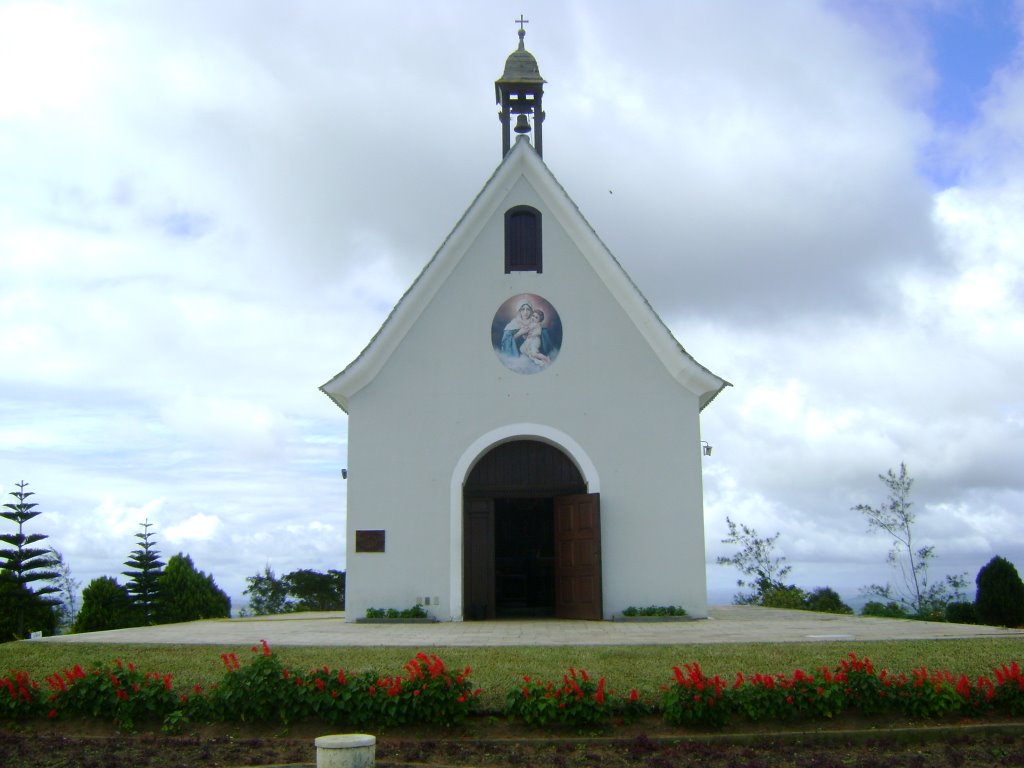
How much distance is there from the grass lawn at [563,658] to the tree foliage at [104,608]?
23.4 ft

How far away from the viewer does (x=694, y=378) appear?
2041 cm

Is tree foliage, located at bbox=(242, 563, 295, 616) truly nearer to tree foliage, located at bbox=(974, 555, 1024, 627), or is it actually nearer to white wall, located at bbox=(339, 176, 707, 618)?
white wall, located at bbox=(339, 176, 707, 618)

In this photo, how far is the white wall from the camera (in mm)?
20031

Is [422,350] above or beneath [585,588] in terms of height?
above

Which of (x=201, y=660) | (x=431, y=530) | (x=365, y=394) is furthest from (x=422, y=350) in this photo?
(x=201, y=660)

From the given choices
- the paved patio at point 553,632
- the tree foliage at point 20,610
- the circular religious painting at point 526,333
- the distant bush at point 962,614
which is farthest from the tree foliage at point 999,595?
the tree foliage at point 20,610

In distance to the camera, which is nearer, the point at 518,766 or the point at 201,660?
the point at 518,766

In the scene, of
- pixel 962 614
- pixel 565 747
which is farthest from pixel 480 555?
pixel 565 747

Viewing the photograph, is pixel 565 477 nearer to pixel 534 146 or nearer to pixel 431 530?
pixel 431 530

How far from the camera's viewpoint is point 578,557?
20266mm

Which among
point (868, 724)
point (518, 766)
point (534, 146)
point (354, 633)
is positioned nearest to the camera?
point (518, 766)

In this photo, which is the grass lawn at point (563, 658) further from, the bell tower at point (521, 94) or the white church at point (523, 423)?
the bell tower at point (521, 94)

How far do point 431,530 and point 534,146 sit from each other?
29.5 ft

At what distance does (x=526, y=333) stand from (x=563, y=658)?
9.65 m
